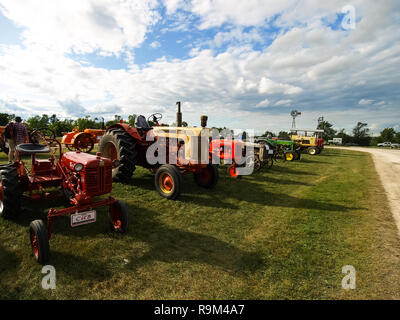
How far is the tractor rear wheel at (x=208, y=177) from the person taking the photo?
6.64 meters

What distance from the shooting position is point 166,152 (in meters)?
6.27

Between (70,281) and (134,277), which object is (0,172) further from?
(134,277)

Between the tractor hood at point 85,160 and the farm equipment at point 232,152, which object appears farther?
the farm equipment at point 232,152

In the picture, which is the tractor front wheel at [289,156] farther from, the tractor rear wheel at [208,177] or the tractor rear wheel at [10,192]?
the tractor rear wheel at [10,192]

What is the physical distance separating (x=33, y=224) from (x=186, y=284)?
216 centimetres

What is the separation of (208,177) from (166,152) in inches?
59.5

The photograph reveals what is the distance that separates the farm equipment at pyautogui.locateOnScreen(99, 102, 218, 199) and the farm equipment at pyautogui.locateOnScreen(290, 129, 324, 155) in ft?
55.9

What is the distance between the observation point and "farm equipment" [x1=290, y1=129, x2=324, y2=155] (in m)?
21.0

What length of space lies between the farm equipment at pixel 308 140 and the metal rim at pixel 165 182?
1800 cm

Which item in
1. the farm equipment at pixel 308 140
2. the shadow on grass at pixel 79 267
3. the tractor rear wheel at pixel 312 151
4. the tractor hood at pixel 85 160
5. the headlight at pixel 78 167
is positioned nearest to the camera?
the shadow on grass at pixel 79 267

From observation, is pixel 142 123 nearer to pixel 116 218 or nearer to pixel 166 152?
pixel 166 152

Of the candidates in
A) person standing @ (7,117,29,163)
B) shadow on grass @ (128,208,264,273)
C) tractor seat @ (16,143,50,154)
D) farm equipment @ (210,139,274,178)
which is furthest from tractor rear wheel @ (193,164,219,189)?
person standing @ (7,117,29,163)

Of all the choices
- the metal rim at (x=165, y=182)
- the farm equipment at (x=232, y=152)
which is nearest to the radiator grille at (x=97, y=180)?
the metal rim at (x=165, y=182)
